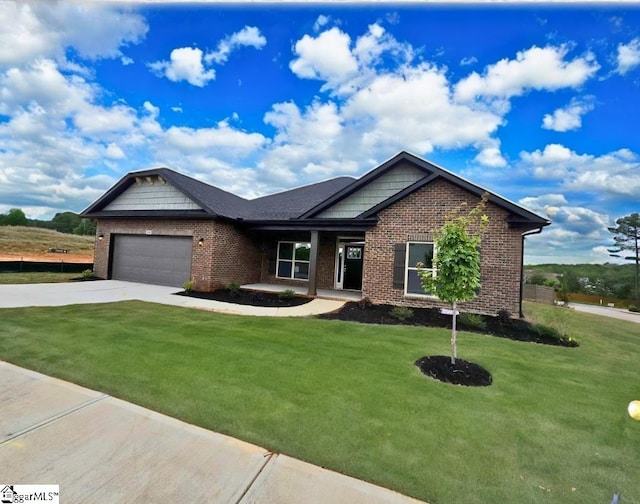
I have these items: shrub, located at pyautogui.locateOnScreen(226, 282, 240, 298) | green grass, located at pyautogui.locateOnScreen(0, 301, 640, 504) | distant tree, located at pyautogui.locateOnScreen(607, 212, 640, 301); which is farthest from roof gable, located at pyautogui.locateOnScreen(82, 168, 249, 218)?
distant tree, located at pyautogui.locateOnScreen(607, 212, 640, 301)

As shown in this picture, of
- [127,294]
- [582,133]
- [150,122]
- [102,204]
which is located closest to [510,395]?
[127,294]

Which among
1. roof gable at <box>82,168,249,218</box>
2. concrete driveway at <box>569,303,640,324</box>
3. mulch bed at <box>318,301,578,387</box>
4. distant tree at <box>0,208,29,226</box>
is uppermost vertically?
distant tree at <box>0,208,29,226</box>

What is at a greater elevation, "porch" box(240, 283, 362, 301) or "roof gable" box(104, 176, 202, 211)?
"roof gable" box(104, 176, 202, 211)

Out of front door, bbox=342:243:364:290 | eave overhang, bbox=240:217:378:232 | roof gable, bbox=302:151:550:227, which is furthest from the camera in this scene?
front door, bbox=342:243:364:290

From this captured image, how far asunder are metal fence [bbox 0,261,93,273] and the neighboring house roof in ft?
12.5

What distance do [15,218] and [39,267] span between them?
6620 cm

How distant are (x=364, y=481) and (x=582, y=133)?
54.8 feet

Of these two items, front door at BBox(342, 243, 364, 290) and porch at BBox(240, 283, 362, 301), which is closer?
porch at BBox(240, 283, 362, 301)

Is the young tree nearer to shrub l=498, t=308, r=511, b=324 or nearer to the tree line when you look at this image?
shrub l=498, t=308, r=511, b=324

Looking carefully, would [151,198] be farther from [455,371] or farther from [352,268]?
[455,371]

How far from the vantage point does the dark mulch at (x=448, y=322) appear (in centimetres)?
760

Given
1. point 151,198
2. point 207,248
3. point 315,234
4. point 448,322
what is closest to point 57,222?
point 151,198

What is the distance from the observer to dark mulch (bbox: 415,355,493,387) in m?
4.61

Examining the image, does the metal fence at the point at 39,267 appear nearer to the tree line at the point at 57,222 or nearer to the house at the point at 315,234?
the house at the point at 315,234
